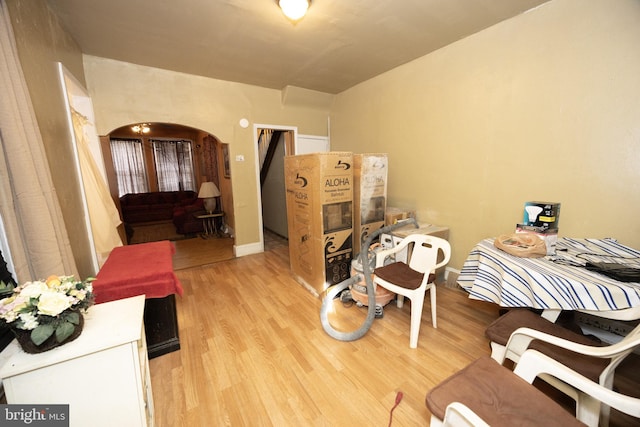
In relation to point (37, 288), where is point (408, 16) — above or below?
above

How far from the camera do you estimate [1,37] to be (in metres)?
1.11

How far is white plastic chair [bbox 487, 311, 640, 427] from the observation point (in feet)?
3.08

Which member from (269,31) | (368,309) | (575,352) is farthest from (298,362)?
(269,31)

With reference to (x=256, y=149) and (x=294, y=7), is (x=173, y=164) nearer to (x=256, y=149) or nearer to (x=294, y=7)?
(x=256, y=149)

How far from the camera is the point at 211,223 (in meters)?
5.42

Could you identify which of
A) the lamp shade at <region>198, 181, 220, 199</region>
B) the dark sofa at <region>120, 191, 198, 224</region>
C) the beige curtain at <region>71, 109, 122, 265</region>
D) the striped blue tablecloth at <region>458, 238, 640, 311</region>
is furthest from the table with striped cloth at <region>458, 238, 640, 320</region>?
the dark sofa at <region>120, 191, 198, 224</region>

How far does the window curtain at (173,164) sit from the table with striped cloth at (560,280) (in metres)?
8.40

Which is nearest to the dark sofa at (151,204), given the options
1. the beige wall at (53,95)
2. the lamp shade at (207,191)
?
the lamp shade at (207,191)

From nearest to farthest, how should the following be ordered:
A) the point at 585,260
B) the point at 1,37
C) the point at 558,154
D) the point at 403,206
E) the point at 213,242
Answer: the point at 1,37 → the point at 585,260 → the point at 558,154 → the point at 403,206 → the point at 213,242

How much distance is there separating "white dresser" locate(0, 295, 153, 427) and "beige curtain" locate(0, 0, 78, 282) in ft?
1.33

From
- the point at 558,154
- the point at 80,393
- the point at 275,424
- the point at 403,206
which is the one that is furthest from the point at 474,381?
the point at 403,206

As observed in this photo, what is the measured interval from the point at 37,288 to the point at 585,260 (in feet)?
9.45

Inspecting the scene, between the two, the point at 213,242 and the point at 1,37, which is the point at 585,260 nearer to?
the point at 1,37

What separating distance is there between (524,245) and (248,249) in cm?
366
